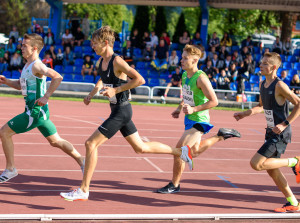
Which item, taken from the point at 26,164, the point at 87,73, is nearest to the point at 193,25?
the point at 87,73

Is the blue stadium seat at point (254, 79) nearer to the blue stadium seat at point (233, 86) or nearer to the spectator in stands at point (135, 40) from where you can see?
the blue stadium seat at point (233, 86)

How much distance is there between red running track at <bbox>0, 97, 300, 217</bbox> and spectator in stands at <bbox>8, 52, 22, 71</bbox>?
13138 millimetres

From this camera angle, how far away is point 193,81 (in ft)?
21.9

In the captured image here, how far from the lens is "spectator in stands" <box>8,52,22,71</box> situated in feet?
80.8

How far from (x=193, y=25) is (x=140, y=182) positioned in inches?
1863

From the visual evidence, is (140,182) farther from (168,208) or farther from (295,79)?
(295,79)

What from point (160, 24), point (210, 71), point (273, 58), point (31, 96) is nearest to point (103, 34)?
point (31, 96)

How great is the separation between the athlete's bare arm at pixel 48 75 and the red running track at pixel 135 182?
3.89ft

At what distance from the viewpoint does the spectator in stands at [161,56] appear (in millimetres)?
23781

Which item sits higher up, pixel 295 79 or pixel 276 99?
pixel 276 99

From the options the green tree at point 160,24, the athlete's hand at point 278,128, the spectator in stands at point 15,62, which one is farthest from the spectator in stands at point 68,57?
the athlete's hand at point 278,128

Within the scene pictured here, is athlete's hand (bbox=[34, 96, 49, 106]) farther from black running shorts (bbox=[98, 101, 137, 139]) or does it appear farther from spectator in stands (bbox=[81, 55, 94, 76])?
spectator in stands (bbox=[81, 55, 94, 76])

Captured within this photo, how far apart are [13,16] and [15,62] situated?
3050cm

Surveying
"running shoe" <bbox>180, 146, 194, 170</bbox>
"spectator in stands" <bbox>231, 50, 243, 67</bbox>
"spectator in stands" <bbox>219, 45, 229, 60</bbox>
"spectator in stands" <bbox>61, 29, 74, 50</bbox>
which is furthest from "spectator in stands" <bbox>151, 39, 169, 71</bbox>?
"running shoe" <bbox>180, 146, 194, 170</bbox>
